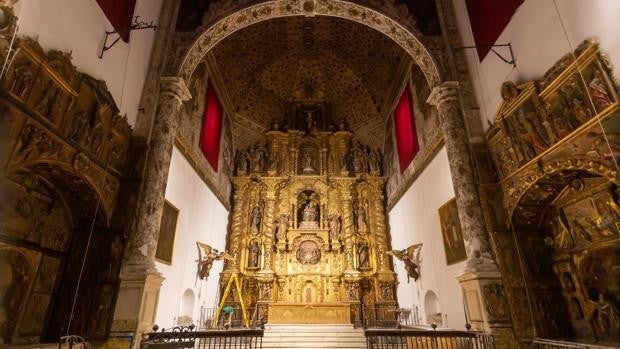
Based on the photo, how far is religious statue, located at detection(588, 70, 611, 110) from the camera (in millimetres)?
4867

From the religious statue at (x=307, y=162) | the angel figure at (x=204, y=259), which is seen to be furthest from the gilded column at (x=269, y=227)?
the angel figure at (x=204, y=259)

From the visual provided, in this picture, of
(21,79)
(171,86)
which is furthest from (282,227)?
(21,79)

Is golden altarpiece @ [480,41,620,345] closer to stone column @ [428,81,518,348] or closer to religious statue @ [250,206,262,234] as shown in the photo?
stone column @ [428,81,518,348]

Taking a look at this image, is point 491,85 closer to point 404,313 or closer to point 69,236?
point 404,313

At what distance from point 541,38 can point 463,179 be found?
3215 millimetres

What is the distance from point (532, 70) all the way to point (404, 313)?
977cm

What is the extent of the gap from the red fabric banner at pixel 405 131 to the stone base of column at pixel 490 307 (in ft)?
20.7

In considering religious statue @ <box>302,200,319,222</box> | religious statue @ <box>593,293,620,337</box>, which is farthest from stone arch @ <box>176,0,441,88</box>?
religious statue @ <box>302,200,319,222</box>

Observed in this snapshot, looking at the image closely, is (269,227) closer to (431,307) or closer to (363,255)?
(363,255)

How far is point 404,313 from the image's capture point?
13.0 metres

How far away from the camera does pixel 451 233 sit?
30.7 feet

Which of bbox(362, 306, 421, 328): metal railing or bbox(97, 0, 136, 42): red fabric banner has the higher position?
bbox(97, 0, 136, 42): red fabric banner

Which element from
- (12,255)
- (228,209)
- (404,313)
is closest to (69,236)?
(12,255)

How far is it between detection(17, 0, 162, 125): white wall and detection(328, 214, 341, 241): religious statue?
10.3m
